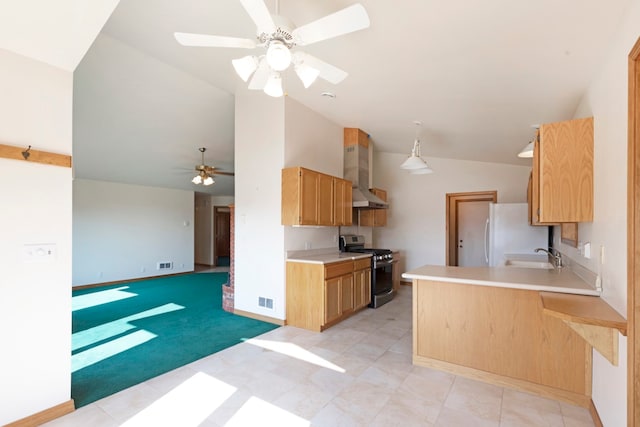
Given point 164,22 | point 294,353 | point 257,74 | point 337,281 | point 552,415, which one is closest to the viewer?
point 552,415

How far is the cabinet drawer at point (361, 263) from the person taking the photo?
462 centimetres

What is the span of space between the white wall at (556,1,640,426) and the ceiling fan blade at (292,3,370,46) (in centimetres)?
138

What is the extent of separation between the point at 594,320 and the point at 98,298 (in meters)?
6.89

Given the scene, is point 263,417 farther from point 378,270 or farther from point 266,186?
point 378,270

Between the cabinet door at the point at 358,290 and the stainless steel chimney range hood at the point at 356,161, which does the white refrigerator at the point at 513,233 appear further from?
the cabinet door at the point at 358,290

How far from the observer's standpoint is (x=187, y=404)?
7.70 feet

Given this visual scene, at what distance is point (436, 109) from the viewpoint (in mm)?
3777

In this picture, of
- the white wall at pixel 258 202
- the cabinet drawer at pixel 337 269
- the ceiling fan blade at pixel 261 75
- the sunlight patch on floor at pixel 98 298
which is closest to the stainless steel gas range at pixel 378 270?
the cabinet drawer at pixel 337 269

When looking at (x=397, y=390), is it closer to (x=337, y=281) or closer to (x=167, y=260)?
(x=337, y=281)

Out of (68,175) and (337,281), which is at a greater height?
(68,175)

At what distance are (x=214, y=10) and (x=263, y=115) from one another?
1.81m

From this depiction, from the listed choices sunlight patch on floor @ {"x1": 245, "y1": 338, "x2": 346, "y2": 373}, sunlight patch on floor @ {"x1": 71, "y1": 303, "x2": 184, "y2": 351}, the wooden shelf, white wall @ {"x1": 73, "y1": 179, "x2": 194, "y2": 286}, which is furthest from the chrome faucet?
white wall @ {"x1": 73, "y1": 179, "x2": 194, "y2": 286}

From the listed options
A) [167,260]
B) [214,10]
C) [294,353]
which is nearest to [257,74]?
[214,10]

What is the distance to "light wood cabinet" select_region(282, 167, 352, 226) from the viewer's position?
400cm
